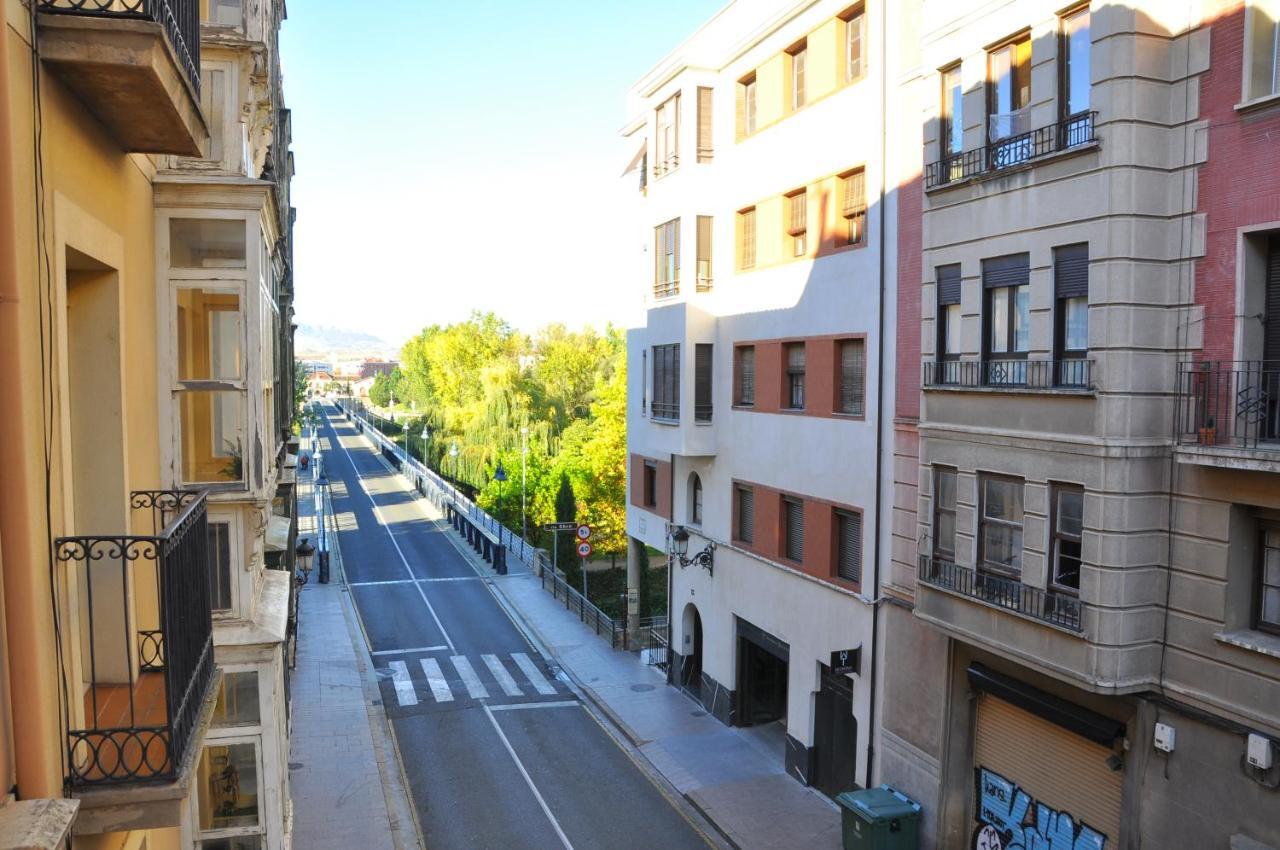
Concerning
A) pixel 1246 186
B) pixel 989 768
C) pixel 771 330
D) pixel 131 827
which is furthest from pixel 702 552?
pixel 131 827

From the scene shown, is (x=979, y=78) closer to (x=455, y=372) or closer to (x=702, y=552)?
(x=702, y=552)

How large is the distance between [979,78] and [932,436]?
4.67 meters

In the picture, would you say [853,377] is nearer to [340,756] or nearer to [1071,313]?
[1071,313]

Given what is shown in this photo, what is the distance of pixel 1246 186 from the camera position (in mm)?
9711

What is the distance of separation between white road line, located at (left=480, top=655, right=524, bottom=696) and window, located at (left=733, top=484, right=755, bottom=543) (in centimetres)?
730

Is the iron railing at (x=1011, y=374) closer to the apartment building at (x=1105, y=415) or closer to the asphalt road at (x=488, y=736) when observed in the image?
the apartment building at (x=1105, y=415)

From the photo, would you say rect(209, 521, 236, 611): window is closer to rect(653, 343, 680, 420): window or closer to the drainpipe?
the drainpipe

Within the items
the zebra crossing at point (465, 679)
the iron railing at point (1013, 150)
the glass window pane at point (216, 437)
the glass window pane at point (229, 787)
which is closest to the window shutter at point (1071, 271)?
the iron railing at point (1013, 150)

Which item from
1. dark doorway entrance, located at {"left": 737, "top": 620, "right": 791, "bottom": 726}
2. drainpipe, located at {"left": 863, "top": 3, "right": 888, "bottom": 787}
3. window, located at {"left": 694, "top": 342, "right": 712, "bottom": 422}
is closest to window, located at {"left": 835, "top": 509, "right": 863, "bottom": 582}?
drainpipe, located at {"left": 863, "top": 3, "right": 888, "bottom": 787}

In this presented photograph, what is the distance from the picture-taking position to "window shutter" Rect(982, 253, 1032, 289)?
11883mm

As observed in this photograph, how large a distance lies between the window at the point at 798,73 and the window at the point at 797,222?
1664mm

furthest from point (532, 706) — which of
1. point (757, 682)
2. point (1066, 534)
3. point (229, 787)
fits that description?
point (1066, 534)

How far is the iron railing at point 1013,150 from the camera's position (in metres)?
10.9

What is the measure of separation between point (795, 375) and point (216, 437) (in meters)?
11.8
